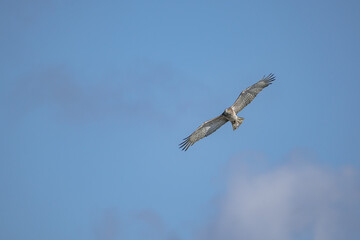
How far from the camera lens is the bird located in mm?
35000

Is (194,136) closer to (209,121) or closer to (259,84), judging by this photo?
(209,121)

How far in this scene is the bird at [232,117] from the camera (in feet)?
115

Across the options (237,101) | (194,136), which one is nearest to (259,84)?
(237,101)

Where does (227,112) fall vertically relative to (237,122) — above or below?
above

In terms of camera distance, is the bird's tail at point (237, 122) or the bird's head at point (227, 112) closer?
the bird's tail at point (237, 122)

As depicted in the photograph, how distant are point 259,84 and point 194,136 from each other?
469cm

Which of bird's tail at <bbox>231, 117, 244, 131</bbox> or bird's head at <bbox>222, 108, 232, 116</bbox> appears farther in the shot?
bird's head at <bbox>222, 108, 232, 116</bbox>

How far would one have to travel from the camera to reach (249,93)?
35.3 metres

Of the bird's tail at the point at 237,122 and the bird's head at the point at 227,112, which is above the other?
the bird's head at the point at 227,112

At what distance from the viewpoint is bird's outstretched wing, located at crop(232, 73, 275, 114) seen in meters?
35.2

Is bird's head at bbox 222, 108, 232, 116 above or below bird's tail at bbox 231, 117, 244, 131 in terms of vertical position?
above

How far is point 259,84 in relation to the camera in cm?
3522

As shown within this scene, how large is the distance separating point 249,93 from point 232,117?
1.69 m

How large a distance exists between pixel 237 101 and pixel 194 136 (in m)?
3.24
